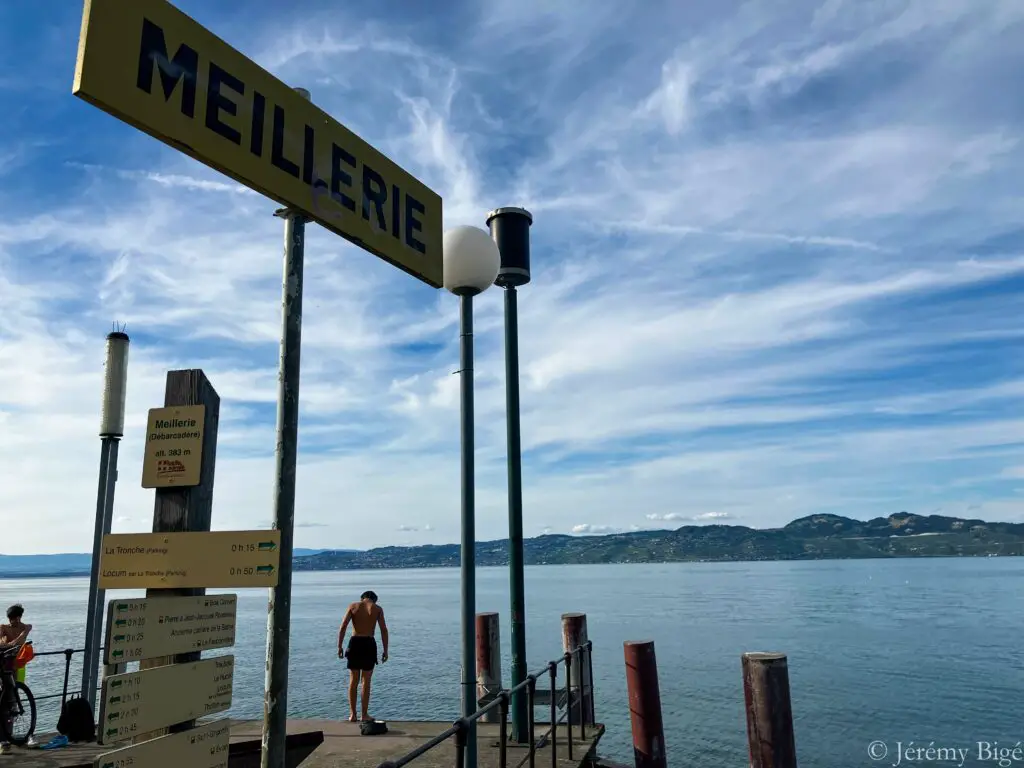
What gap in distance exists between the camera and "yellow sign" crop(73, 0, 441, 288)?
2658mm

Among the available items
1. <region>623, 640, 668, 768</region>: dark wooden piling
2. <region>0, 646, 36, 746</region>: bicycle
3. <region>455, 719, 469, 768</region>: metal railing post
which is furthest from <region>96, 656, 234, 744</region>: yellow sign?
<region>0, 646, 36, 746</region>: bicycle

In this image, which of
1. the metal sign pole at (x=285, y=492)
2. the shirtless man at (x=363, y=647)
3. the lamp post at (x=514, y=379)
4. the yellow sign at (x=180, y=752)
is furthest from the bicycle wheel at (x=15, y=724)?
the metal sign pole at (x=285, y=492)

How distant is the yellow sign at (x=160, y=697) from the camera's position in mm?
2873

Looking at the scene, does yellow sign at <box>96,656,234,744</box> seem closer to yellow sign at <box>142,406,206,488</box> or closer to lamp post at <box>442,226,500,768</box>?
yellow sign at <box>142,406,206,488</box>

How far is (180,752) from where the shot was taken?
124 inches

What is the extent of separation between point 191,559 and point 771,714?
689 cm

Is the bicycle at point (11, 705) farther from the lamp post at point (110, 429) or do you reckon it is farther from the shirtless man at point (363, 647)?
the shirtless man at point (363, 647)

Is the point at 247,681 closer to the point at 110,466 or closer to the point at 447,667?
the point at 447,667

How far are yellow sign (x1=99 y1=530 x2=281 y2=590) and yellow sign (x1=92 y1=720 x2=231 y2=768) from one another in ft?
2.00

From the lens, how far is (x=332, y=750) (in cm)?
793

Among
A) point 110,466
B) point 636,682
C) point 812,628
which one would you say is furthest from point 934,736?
point 812,628

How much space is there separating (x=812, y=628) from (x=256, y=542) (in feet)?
172

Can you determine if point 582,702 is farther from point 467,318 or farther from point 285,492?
point 285,492

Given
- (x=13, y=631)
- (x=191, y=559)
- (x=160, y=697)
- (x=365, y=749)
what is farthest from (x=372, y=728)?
(x=191, y=559)
